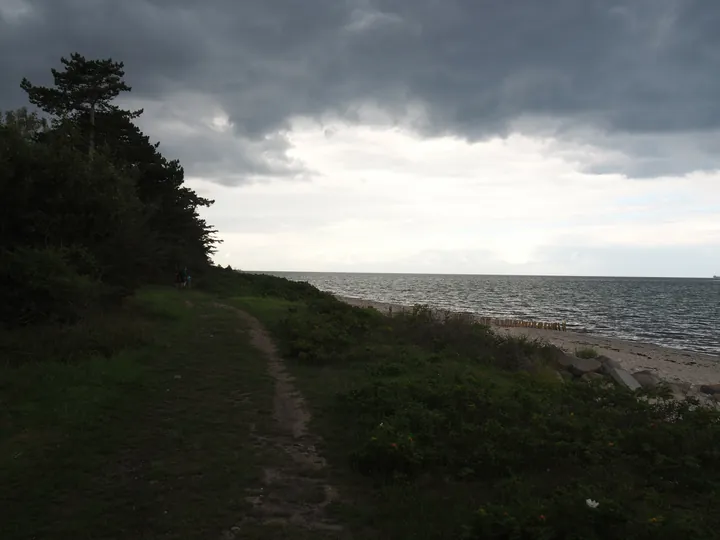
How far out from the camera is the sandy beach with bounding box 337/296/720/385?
74.7 ft

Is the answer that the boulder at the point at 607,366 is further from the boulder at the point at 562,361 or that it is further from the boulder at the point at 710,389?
the boulder at the point at 710,389

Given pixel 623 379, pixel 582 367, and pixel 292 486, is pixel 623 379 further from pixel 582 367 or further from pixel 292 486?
pixel 292 486

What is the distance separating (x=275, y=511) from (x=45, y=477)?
2.69 metres

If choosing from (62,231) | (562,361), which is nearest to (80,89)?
(62,231)

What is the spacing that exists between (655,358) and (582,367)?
11.1 m

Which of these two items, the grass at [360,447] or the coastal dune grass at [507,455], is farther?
the grass at [360,447]

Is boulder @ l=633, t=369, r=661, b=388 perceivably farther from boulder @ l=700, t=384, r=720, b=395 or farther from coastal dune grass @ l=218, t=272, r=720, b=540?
coastal dune grass @ l=218, t=272, r=720, b=540

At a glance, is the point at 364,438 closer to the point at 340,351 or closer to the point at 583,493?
the point at 583,493

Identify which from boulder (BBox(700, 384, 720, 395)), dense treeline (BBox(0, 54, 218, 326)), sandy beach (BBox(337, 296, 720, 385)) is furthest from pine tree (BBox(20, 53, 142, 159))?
boulder (BBox(700, 384, 720, 395))

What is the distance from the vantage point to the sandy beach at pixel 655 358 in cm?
2277

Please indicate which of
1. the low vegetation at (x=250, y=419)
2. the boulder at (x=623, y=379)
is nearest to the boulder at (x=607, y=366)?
the boulder at (x=623, y=379)

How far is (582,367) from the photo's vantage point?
62.3ft

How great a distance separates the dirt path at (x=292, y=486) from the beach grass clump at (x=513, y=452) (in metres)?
0.39

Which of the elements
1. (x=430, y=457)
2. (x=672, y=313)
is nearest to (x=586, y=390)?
(x=430, y=457)
